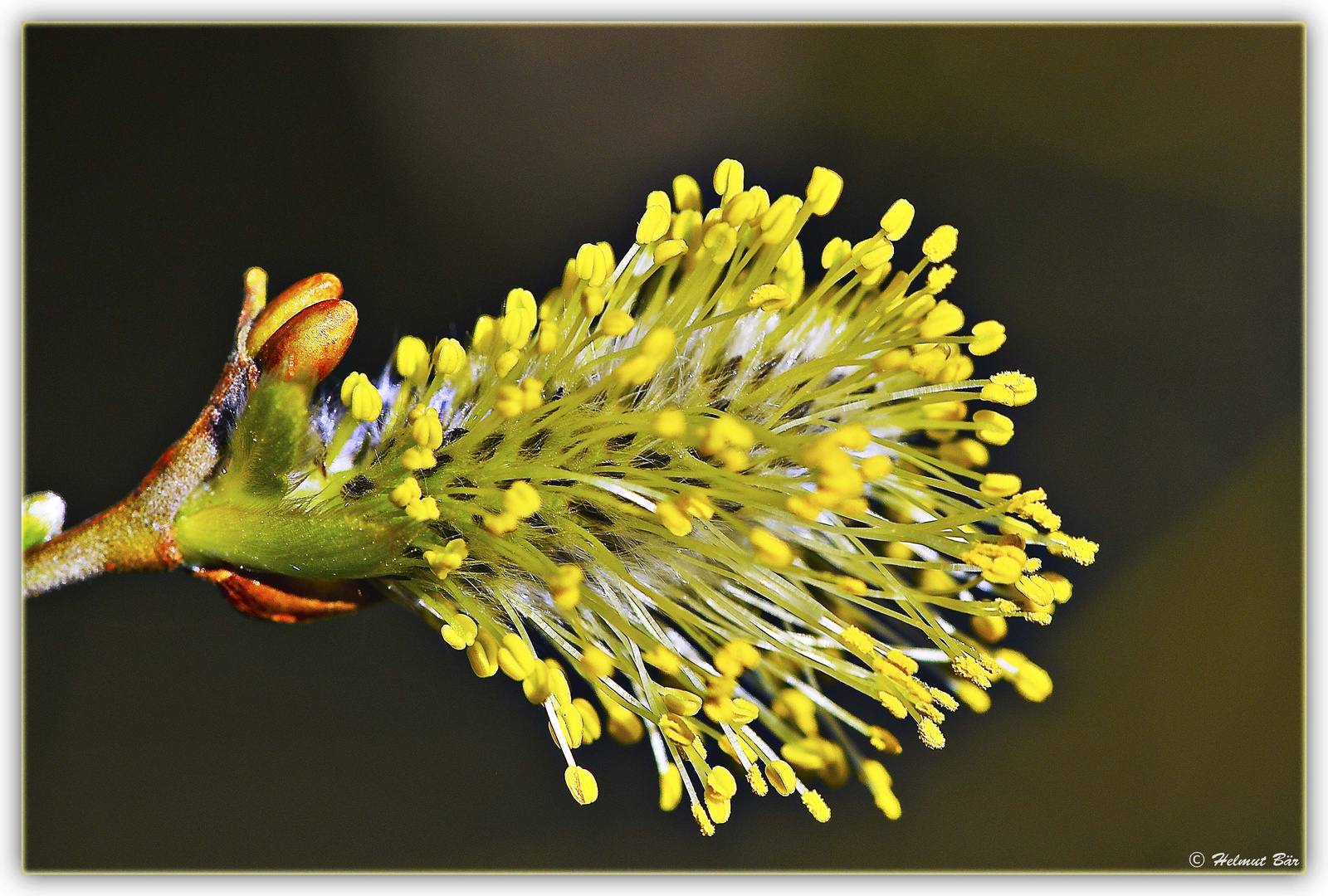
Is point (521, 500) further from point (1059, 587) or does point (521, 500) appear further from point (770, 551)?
point (1059, 587)

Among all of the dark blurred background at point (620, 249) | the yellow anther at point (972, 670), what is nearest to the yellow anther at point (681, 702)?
the yellow anther at point (972, 670)

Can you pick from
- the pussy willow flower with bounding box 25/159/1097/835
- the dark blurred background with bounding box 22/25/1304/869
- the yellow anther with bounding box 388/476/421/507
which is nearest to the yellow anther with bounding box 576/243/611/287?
the pussy willow flower with bounding box 25/159/1097/835

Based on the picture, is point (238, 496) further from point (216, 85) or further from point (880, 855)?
point (880, 855)

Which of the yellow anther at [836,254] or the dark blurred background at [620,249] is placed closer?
the yellow anther at [836,254]

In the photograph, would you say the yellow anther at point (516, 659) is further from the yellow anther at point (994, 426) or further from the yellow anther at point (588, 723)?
the yellow anther at point (994, 426)

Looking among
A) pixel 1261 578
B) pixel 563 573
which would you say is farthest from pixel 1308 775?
pixel 1261 578

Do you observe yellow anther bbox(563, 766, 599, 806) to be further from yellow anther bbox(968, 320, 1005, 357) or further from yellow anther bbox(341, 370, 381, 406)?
yellow anther bbox(968, 320, 1005, 357)

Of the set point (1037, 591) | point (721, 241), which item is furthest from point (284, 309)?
point (1037, 591)
